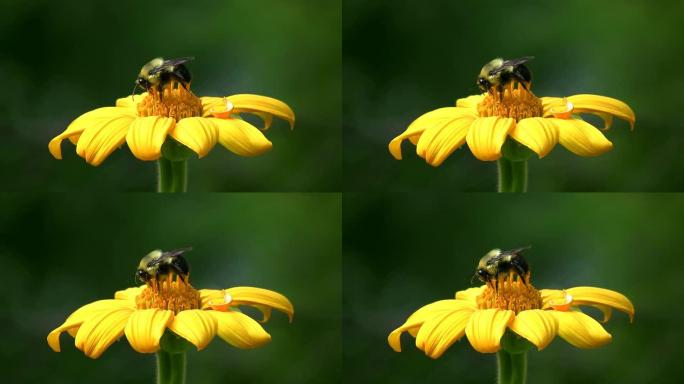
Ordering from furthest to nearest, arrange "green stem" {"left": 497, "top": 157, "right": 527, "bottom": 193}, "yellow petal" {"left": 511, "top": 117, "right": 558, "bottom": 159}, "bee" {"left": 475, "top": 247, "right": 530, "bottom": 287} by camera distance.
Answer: "green stem" {"left": 497, "top": 157, "right": 527, "bottom": 193}, "bee" {"left": 475, "top": 247, "right": 530, "bottom": 287}, "yellow petal" {"left": 511, "top": 117, "right": 558, "bottom": 159}

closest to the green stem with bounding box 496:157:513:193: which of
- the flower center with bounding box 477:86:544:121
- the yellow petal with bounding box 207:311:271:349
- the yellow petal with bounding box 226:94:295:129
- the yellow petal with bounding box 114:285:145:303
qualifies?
the flower center with bounding box 477:86:544:121

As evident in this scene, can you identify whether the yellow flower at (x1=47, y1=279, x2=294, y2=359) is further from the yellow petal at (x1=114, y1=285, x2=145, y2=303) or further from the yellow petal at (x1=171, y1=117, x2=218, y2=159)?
the yellow petal at (x1=171, y1=117, x2=218, y2=159)

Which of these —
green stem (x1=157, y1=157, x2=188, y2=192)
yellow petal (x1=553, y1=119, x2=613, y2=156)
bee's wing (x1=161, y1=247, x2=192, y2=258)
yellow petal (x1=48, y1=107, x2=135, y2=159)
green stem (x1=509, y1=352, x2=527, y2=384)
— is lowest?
green stem (x1=509, y1=352, x2=527, y2=384)

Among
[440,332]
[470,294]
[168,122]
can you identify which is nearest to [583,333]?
[440,332]

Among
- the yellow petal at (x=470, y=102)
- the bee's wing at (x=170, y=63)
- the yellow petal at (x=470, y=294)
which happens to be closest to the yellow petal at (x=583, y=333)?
the yellow petal at (x=470, y=294)

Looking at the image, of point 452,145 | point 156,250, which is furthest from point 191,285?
point 452,145

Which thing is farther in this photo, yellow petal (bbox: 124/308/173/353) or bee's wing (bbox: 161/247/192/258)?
bee's wing (bbox: 161/247/192/258)
